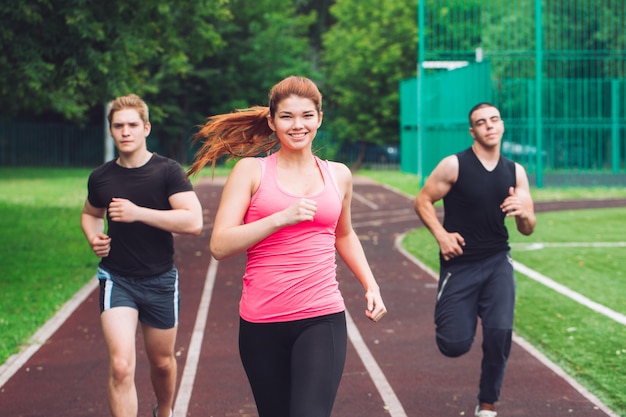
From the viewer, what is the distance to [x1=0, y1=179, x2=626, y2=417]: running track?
696 cm

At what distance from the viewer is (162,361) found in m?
5.99

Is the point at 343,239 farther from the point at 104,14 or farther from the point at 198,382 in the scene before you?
the point at 104,14

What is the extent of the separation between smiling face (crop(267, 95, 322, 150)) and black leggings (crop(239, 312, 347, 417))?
2.50 ft

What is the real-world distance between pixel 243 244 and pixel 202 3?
54.3ft

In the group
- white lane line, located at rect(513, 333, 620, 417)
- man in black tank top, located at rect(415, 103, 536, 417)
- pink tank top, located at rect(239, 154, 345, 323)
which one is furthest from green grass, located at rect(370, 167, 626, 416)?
pink tank top, located at rect(239, 154, 345, 323)

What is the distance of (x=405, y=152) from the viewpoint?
136 feet

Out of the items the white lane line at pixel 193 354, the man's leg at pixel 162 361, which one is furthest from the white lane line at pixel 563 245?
the man's leg at pixel 162 361

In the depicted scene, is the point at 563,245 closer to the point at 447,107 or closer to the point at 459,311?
the point at 459,311

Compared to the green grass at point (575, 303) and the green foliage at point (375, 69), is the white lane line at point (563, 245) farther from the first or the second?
the green foliage at point (375, 69)

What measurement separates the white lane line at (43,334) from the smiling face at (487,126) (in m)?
4.04

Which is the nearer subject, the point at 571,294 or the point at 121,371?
the point at 121,371

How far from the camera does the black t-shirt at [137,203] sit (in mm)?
5758

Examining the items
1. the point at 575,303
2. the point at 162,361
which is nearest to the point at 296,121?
the point at 162,361

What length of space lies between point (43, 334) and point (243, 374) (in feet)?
8.91
